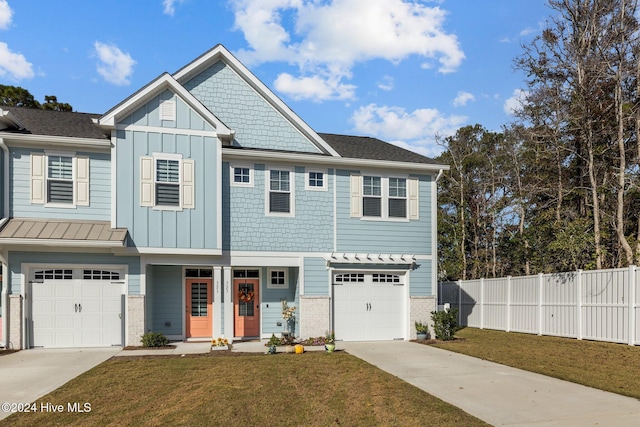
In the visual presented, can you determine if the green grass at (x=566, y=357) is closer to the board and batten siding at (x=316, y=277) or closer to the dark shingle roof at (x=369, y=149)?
the board and batten siding at (x=316, y=277)

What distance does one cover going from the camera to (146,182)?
14.1 meters

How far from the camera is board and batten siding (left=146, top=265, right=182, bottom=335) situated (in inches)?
602

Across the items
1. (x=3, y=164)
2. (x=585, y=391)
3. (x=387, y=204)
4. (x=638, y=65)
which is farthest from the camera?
(x=638, y=65)

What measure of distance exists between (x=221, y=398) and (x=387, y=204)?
9781 millimetres

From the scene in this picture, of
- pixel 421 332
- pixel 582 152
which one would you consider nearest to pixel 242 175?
pixel 421 332

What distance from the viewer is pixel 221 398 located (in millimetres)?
8125

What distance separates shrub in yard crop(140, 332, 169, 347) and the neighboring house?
51 cm

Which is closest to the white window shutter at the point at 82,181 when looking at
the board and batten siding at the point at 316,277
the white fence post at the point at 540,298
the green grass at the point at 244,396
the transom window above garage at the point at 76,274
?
the transom window above garage at the point at 76,274

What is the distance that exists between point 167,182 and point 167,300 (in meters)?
3.78

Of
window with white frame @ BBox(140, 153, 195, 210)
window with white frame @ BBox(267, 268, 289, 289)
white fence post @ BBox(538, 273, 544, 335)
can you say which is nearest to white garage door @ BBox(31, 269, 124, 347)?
window with white frame @ BBox(140, 153, 195, 210)

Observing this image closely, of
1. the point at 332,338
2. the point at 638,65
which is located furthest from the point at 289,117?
the point at 638,65

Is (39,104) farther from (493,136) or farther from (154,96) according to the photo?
(493,136)

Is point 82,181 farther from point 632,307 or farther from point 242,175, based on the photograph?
point 632,307

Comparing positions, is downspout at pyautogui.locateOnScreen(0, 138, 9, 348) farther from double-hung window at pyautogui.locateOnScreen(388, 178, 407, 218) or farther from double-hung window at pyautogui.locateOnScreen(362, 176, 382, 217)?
double-hung window at pyautogui.locateOnScreen(388, 178, 407, 218)
